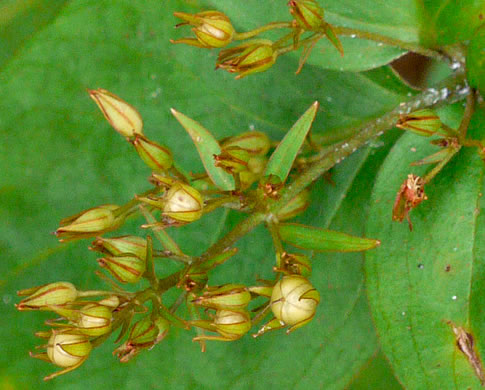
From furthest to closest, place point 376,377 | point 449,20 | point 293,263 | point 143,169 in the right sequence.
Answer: point 376,377, point 143,169, point 449,20, point 293,263

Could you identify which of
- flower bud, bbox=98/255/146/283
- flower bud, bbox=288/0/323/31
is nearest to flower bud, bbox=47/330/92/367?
flower bud, bbox=98/255/146/283

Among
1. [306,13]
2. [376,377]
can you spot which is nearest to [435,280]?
[306,13]

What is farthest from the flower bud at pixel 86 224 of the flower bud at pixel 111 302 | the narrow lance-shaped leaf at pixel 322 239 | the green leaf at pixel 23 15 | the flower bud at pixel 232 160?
the green leaf at pixel 23 15

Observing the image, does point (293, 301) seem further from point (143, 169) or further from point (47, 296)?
point (143, 169)

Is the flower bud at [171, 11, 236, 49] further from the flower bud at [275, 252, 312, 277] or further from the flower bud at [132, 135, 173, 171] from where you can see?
the flower bud at [275, 252, 312, 277]

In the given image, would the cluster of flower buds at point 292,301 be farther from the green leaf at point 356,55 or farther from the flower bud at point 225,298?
the green leaf at point 356,55

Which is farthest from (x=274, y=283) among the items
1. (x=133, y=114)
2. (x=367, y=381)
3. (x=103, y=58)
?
(x=367, y=381)
